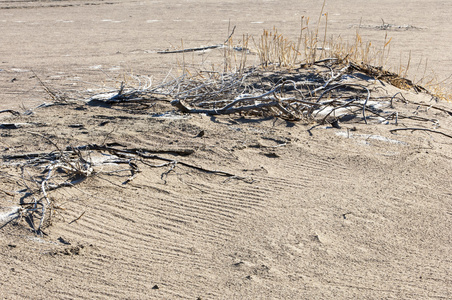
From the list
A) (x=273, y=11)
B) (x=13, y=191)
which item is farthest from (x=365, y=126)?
(x=273, y=11)

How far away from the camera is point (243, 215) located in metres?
3.16

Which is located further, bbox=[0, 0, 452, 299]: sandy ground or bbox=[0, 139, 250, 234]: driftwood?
bbox=[0, 139, 250, 234]: driftwood

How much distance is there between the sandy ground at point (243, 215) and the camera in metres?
2.50

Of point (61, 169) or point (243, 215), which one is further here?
point (61, 169)

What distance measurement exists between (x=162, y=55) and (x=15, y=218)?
6861mm

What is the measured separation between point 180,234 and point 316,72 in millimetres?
4188

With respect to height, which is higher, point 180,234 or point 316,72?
point 316,72

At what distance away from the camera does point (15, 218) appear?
116 inches

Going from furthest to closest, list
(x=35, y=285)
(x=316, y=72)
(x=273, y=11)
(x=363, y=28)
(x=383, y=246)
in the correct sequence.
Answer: (x=273, y=11) → (x=363, y=28) → (x=316, y=72) → (x=383, y=246) → (x=35, y=285)

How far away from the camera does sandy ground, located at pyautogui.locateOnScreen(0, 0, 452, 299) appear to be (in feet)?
8.20

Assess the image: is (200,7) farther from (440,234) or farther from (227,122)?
(440,234)

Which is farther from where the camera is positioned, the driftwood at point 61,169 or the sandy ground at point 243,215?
the driftwood at point 61,169

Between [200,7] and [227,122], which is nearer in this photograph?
[227,122]

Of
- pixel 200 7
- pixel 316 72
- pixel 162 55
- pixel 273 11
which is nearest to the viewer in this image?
pixel 316 72
